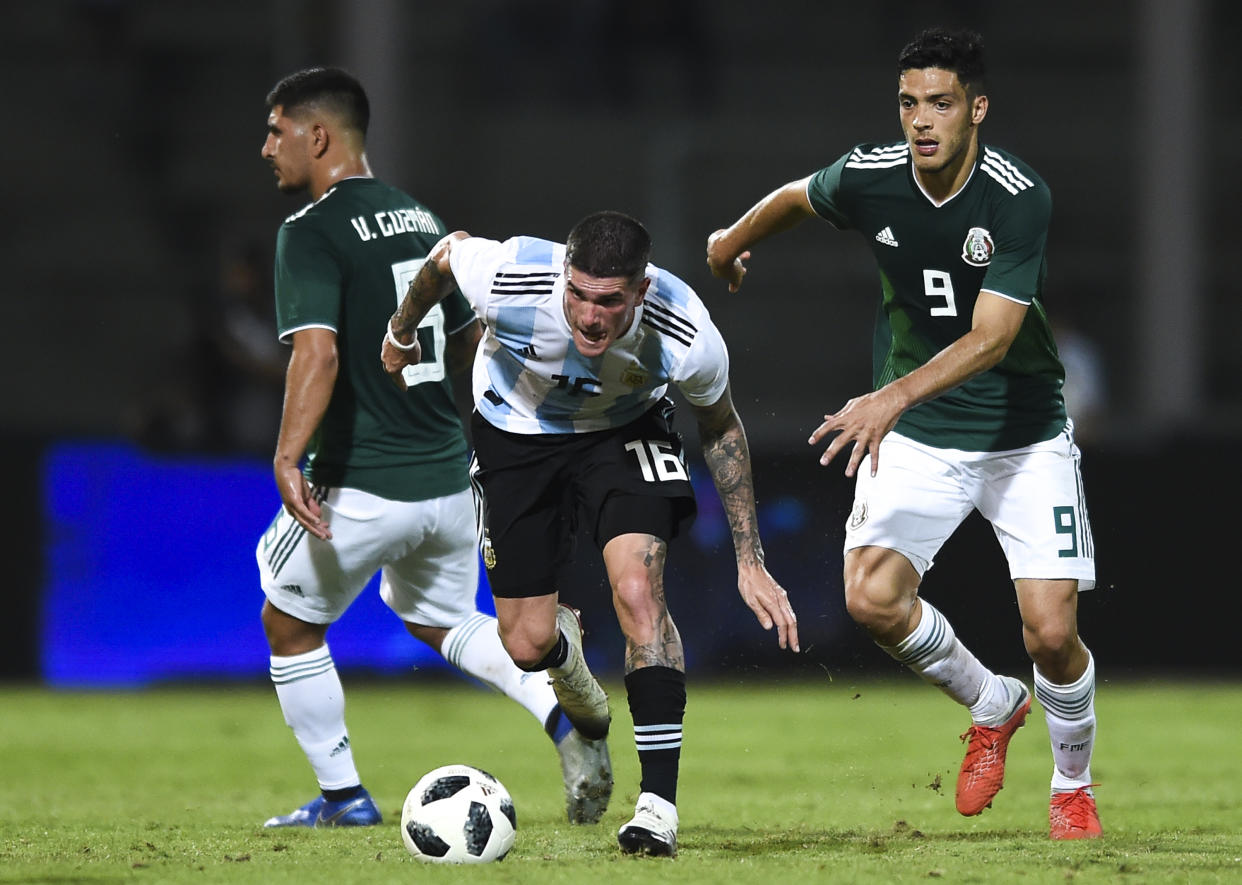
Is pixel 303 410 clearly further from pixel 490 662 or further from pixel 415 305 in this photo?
pixel 490 662

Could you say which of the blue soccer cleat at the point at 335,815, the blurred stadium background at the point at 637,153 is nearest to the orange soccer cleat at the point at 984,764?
the blue soccer cleat at the point at 335,815

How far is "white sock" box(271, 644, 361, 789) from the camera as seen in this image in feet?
18.8

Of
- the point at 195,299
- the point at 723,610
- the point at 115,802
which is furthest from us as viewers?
the point at 195,299

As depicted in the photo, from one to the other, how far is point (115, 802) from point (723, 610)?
3.85 meters

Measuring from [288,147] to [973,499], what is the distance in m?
2.50

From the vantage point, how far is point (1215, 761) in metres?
7.55

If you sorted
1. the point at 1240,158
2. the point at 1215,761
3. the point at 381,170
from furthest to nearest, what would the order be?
the point at 1240,158, the point at 381,170, the point at 1215,761

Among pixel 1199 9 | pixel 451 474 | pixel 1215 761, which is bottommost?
pixel 1215 761

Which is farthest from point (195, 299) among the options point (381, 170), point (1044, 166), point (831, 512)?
point (831, 512)

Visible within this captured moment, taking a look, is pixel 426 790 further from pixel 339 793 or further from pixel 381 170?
pixel 381 170

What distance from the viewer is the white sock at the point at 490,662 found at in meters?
5.92

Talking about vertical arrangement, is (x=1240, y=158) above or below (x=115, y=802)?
above

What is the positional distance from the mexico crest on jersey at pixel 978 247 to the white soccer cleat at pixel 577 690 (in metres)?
1.63

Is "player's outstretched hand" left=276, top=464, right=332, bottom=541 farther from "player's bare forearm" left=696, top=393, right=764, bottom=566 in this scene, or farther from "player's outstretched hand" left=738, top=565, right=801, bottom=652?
"player's outstretched hand" left=738, top=565, right=801, bottom=652
